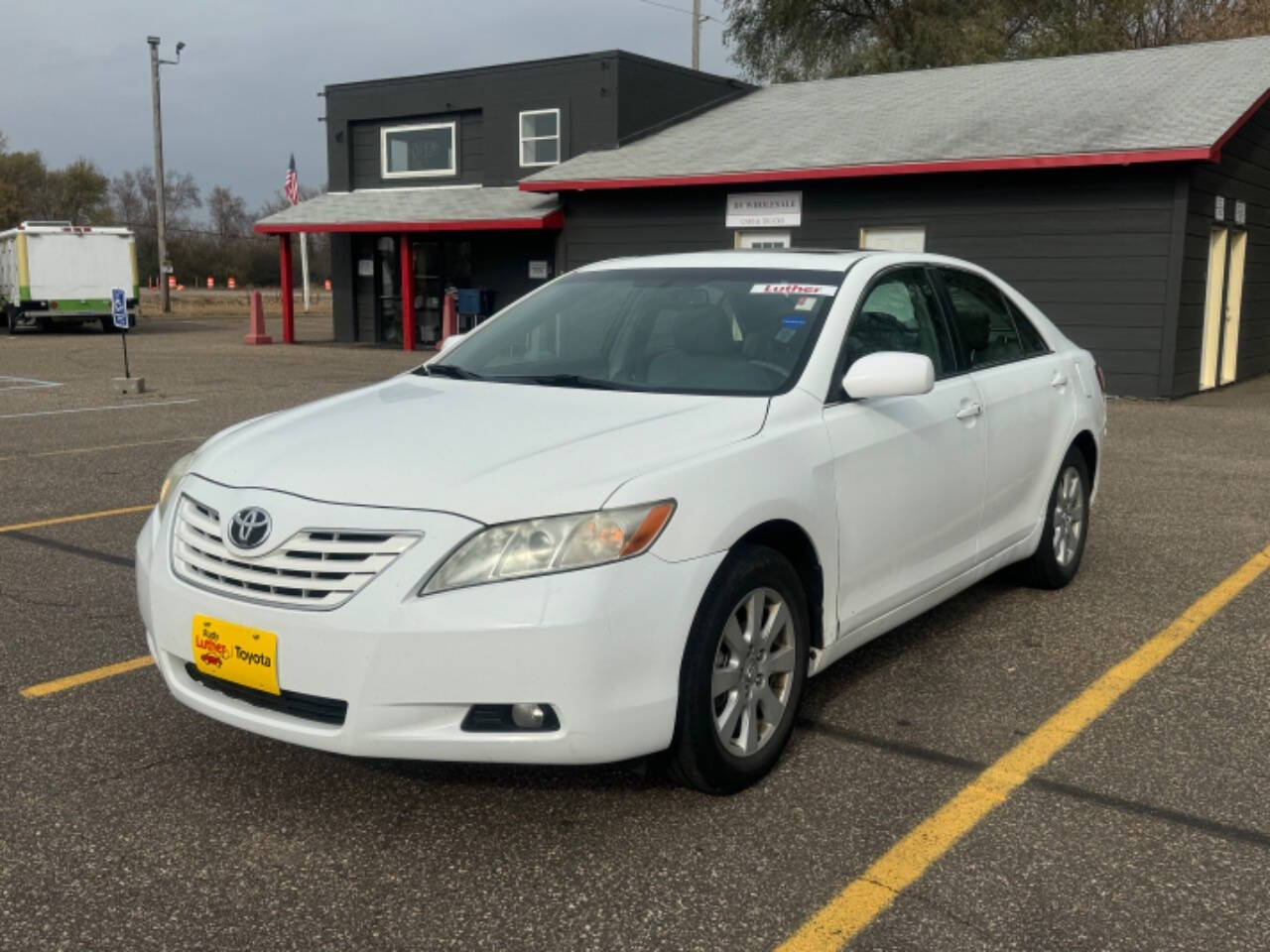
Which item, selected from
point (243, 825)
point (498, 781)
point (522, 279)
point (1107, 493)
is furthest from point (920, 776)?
point (522, 279)

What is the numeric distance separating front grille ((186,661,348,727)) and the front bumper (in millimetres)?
23

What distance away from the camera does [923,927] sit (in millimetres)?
2873

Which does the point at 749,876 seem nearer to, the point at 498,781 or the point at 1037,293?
the point at 498,781

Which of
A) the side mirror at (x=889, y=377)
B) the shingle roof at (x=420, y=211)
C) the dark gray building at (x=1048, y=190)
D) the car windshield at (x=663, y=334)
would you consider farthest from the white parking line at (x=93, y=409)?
the side mirror at (x=889, y=377)

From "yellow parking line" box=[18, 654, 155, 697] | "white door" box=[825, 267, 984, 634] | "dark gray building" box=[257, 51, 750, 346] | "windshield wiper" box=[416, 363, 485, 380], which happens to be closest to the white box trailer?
"dark gray building" box=[257, 51, 750, 346]

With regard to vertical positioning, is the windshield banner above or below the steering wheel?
above

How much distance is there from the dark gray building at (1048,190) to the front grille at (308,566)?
13.2 meters

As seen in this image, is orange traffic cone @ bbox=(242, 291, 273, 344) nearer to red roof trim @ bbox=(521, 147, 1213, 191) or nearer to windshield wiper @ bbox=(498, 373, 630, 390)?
red roof trim @ bbox=(521, 147, 1213, 191)

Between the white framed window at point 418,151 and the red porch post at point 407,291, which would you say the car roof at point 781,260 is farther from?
the white framed window at point 418,151

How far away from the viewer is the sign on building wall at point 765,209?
1775cm

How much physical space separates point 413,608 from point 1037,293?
46.8 ft

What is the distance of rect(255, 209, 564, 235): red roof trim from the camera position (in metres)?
20.7

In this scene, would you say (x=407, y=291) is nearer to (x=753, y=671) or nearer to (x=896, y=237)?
(x=896, y=237)

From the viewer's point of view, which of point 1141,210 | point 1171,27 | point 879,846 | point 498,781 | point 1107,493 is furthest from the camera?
point 1171,27
